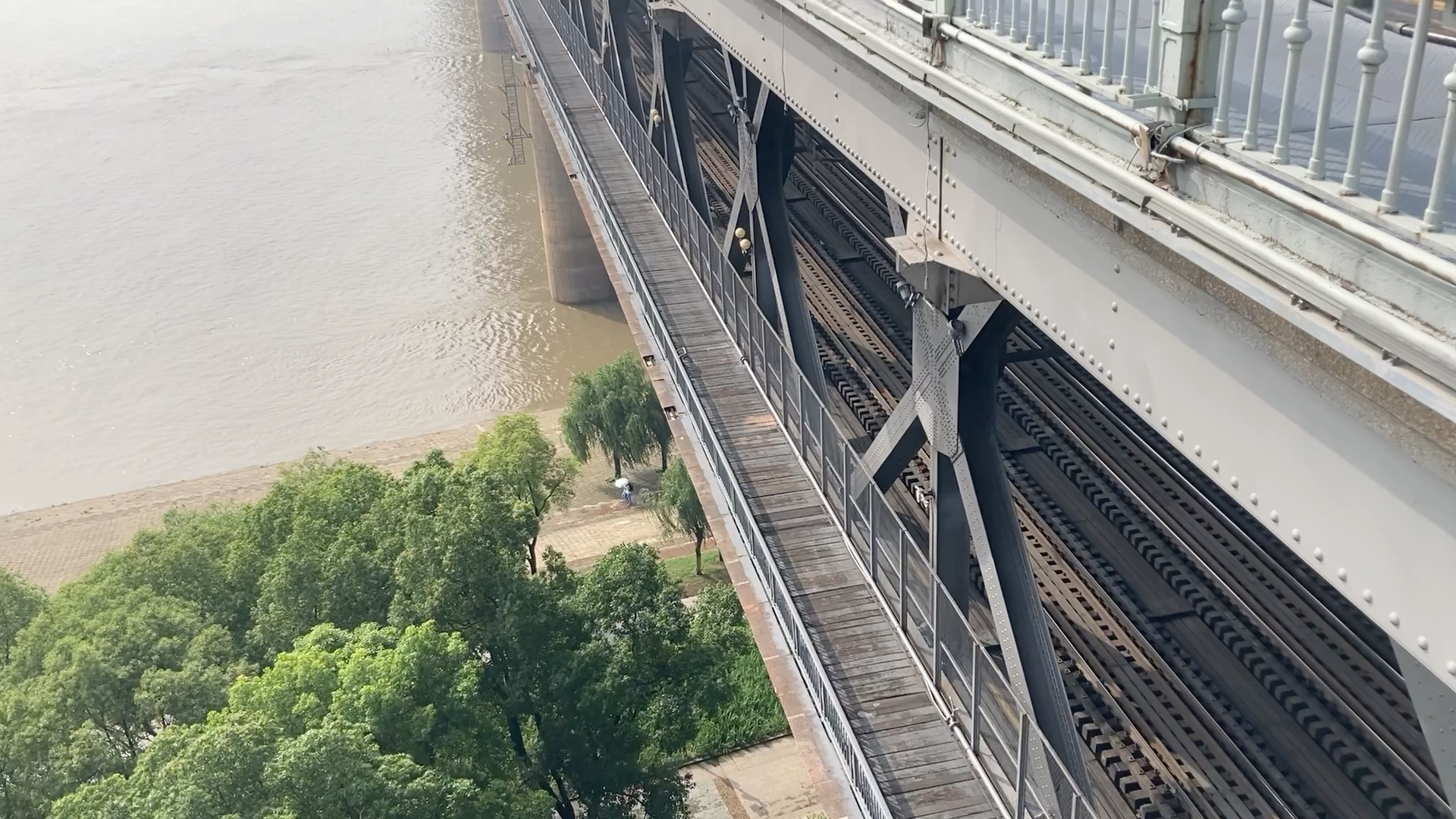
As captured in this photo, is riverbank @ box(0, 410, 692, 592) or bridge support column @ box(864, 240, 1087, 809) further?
riverbank @ box(0, 410, 692, 592)

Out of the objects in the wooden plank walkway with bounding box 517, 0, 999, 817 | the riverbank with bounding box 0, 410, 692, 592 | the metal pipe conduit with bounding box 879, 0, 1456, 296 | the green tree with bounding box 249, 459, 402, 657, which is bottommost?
the riverbank with bounding box 0, 410, 692, 592

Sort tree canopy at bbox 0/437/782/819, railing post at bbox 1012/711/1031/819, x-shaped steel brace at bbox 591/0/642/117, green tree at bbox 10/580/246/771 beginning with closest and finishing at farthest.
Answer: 1. railing post at bbox 1012/711/1031/819
2. tree canopy at bbox 0/437/782/819
3. green tree at bbox 10/580/246/771
4. x-shaped steel brace at bbox 591/0/642/117

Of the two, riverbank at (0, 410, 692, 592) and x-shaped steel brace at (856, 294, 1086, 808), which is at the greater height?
x-shaped steel brace at (856, 294, 1086, 808)

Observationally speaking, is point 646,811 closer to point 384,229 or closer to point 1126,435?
point 1126,435

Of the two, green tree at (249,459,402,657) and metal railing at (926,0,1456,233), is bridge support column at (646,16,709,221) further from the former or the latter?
metal railing at (926,0,1456,233)

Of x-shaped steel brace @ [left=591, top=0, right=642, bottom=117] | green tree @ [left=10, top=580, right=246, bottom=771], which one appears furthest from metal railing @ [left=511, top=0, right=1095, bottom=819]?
green tree @ [left=10, top=580, right=246, bottom=771]

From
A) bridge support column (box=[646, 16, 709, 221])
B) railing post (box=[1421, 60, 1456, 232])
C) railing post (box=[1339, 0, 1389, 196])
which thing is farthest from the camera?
bridge support column (box=[646, 16, 709, 221])

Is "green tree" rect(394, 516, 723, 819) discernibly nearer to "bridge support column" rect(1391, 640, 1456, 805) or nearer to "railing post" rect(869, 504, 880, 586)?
"railing post" rect(869, 504, 880, 586)

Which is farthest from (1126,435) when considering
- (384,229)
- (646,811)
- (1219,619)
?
(384,229)

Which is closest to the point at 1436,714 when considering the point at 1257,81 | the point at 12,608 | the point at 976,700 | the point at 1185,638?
the point at 1257,81
